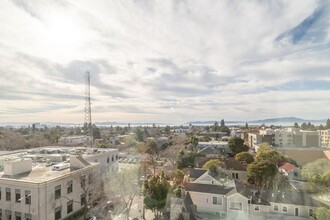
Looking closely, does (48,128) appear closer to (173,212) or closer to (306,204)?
(173,212)

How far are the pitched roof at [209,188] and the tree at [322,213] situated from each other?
1550 mm

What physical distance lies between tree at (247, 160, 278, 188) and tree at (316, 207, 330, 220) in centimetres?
212

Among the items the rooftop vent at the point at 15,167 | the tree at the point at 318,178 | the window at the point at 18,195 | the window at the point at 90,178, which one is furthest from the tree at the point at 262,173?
Answer: the rooftop vent at the point at 15,167

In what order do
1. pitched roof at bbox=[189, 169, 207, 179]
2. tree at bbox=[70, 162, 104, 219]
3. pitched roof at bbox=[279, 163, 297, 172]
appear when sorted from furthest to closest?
pitched roof at bbox=[279, 163, 297, 172] → pitched roof at bbox=[189, 169, 207, 179] → tree at bbox=[70, 162, 104, 219]

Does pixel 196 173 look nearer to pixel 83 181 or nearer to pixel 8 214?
pixel 83 181

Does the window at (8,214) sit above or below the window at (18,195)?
below

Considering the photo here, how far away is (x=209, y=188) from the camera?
5.07 meters

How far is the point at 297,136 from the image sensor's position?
10.6 meters

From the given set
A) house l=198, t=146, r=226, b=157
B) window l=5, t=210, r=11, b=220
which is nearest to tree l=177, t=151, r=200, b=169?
house l=198, t=146, r=226, b=157

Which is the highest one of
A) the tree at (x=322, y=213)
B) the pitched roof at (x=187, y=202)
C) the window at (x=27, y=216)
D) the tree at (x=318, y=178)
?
the tree at (x=318, y=178)

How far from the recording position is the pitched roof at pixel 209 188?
4.86 metres

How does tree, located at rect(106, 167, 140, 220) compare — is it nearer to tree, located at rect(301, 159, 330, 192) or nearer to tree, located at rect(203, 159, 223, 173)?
tree, located at rect(203, 159, 223, 173)

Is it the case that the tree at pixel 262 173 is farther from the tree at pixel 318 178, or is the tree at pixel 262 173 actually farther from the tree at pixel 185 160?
the tree at pixel 185 160

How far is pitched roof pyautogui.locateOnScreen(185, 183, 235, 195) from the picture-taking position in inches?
191
